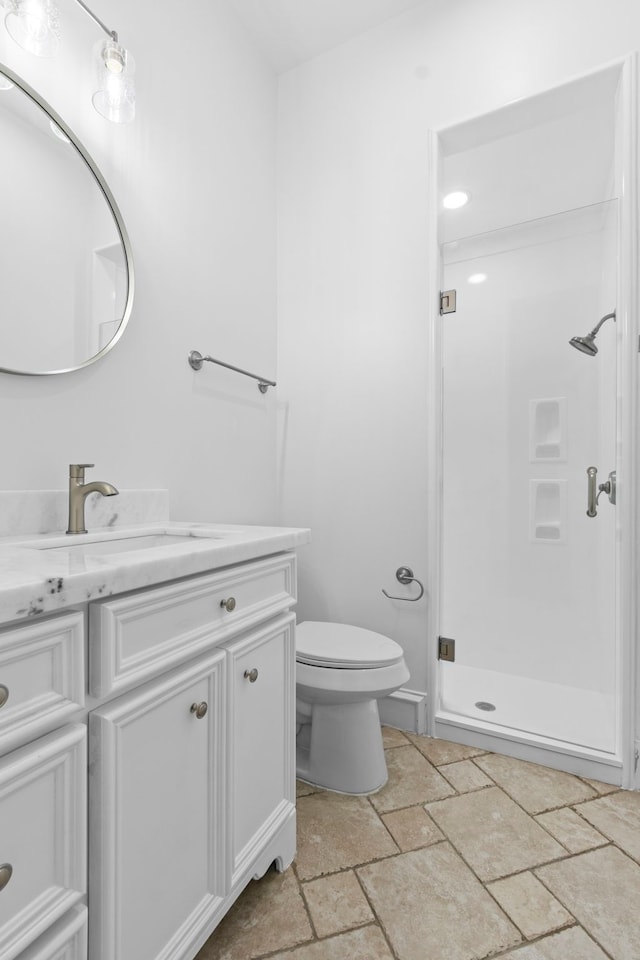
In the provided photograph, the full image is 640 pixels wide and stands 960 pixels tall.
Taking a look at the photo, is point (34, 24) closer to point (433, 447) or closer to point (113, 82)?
point (113, 82)

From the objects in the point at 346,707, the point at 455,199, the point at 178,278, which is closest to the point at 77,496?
the point at 178,278

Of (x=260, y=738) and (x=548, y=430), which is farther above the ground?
(x=548, y=430)

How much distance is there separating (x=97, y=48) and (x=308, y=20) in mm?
1173

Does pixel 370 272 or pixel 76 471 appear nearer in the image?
pixel 76 471

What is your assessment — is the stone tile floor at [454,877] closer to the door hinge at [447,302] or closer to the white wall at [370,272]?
the white wall at [370,272]

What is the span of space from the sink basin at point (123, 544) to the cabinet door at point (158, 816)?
0.35m

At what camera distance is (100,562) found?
30.1 inches

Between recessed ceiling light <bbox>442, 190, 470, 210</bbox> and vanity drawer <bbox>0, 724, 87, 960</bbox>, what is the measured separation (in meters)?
2.65

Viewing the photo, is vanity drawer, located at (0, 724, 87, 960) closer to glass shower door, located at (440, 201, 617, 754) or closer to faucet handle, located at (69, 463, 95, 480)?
faucet handle, located at (69, 463, 95, 480)

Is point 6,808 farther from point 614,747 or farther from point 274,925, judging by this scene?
point 614,747

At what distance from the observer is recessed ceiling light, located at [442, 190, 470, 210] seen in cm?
242

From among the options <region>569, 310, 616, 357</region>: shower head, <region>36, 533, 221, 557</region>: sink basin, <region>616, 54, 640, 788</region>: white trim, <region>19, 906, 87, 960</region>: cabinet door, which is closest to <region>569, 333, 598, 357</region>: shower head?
<region>569, 310, 616, 357</region>: shower head

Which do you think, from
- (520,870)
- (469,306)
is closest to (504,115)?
(469,306)

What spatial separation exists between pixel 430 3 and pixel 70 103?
1.55m
